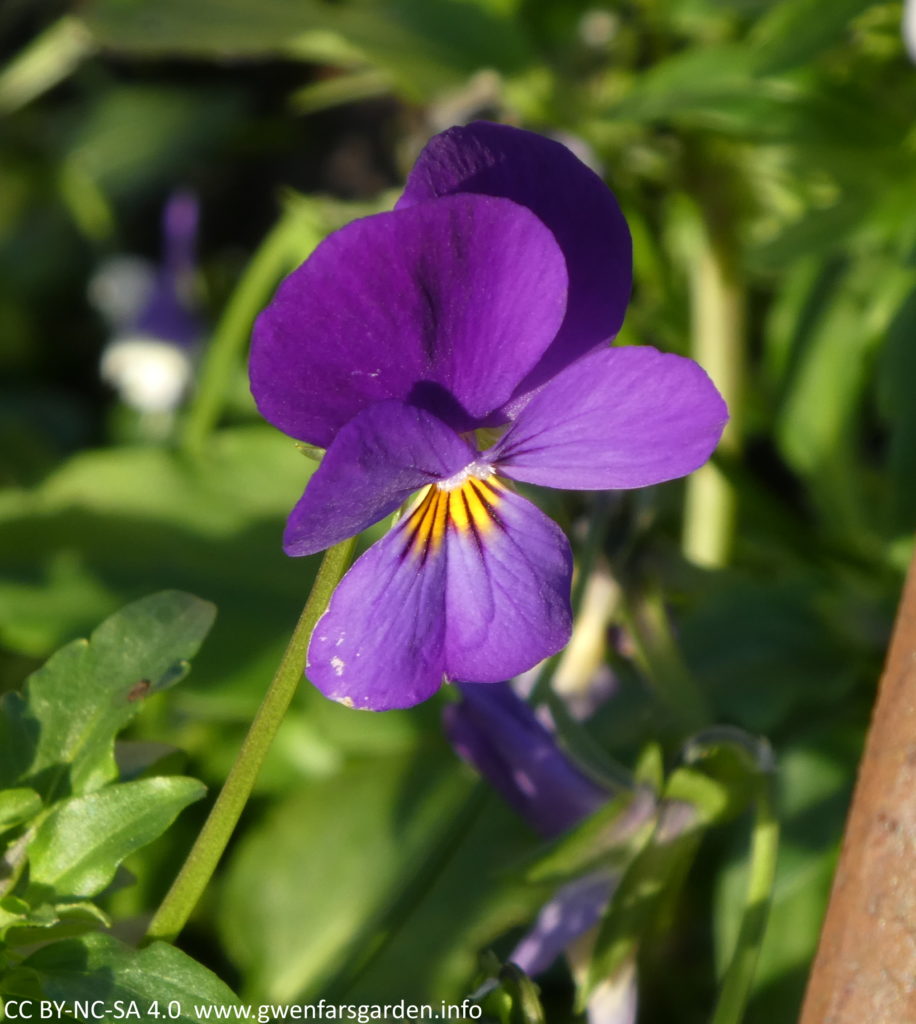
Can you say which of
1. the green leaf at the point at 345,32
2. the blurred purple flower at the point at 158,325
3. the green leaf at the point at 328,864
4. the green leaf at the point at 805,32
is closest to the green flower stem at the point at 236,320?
the green leaf at the point at 345,32

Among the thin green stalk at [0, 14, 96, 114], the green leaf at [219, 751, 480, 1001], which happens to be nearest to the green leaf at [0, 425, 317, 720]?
the green leaf at [219, 751, 480, 1001]

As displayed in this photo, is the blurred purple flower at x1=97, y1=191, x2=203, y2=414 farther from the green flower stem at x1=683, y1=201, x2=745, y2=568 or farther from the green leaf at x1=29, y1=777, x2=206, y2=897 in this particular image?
the green leaf at x1=29, y1=777, x2=206, y2=897

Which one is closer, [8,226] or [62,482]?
[62,482]

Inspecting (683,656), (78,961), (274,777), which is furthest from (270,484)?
(78,961)

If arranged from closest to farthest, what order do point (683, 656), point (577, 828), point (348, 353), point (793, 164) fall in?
point (348, 353)
point (577, 828)
point (683, 656)
point (793, 164)

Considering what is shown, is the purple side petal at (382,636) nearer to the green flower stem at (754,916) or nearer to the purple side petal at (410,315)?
the purple side petal at (410,315)

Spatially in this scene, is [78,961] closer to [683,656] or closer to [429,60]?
[683,656]
